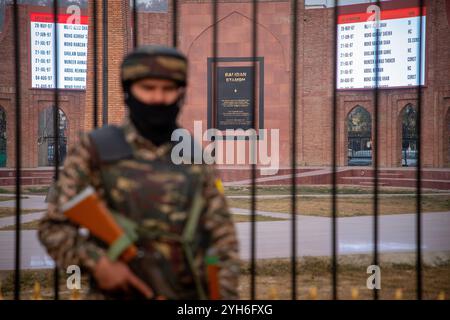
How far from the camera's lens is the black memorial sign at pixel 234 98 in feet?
67.7

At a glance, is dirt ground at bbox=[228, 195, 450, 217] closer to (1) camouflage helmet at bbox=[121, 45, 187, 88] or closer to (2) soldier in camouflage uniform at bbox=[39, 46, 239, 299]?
(2) soldier in camouflage uniform at bbox=[39, 46, 239, 299]

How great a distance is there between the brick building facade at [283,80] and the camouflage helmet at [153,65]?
1806cm

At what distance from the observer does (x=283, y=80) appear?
71.2ft

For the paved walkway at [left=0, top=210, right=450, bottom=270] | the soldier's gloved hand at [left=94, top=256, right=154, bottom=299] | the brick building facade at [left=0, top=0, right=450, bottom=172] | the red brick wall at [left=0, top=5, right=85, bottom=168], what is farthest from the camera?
the red brick wall at [left=0, top=5, right=85, bottom=168]

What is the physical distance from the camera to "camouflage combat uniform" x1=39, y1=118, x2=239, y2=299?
1.62 m

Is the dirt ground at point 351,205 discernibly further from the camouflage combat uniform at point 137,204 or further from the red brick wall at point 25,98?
the red brick wall at point 25,98

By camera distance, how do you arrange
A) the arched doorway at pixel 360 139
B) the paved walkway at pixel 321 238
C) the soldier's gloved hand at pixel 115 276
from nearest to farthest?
the soldier's gloved hand at pixel 115 276
the paved walkway at pixel 321 238
the arched doorway at pixel 360 139

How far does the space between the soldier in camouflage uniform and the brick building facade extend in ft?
59.3

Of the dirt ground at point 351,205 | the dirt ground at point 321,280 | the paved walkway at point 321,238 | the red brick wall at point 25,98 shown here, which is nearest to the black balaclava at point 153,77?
the dirt ground at point 321,280

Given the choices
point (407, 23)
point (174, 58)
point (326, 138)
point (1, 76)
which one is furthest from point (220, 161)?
point (174, 58)

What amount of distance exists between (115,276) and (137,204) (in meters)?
0.22

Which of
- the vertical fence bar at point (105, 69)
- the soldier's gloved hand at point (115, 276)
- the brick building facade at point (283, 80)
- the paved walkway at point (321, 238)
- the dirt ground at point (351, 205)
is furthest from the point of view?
the brick building facade at point (283, 80)

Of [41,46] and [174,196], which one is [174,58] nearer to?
[174,196]

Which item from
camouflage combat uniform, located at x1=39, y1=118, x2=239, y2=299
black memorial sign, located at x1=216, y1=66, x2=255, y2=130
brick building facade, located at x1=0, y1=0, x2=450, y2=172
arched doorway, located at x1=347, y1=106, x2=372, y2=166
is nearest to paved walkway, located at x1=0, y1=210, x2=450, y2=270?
camouflage combat uniform, located at x1=39, y1=118, x2=239, y2=299
